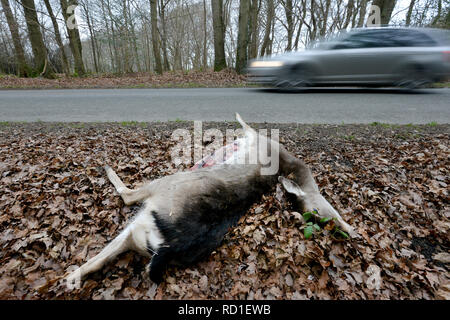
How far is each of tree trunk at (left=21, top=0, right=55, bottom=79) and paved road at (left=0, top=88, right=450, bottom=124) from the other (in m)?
7.38

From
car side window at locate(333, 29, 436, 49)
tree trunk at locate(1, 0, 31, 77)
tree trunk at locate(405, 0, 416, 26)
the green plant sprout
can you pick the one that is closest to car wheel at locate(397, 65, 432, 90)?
car side window at locate(333, 29, 436, 49)

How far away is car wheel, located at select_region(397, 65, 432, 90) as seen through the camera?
7609mm

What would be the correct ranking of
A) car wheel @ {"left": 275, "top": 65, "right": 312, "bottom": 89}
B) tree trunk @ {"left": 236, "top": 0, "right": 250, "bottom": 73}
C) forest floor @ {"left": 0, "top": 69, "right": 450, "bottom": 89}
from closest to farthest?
car wheel @ {"left": 275, "top": 65, "right": 312, "bottom": 89} < forest floor @ {"left": 0, "top": 69, "right": 450, "bottom": 89} < tree trunk @ {"left": 236, "top": 0, "right": 250, "bottom": 73}

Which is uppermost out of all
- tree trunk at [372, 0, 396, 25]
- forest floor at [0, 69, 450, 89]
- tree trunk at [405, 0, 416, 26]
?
tree trunk at [405, 0, 416, 26]

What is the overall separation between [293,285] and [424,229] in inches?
73.2

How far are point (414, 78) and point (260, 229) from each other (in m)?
8.47

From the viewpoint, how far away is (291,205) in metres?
3.08

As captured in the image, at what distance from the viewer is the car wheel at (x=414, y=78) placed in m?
7.61

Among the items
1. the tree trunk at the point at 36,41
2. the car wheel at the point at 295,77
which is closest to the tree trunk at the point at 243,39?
the car wheel at the point at 295,77

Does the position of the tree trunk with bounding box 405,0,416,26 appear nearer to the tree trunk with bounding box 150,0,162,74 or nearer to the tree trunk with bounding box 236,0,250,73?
the tree trunk with bounding box 236,0,250,73

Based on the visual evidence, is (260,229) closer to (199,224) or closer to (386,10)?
(199,224)

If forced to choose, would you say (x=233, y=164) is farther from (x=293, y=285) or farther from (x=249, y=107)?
(x=249, y=107)

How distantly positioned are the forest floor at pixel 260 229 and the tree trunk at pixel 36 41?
42.4 feet
